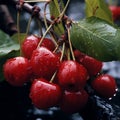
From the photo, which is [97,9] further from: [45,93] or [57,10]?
[45,93]

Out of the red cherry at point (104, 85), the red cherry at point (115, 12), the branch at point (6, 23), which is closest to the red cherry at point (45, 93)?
the red cherry at point (104, 85)

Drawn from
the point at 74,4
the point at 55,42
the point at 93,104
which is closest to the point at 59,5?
the point at 55,42

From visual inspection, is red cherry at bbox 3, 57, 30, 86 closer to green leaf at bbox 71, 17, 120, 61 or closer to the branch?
green leaf at bbox 71, 17, 120, 61

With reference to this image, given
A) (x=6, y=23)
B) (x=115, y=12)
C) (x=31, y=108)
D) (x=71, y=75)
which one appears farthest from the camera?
(x=115, y=12)

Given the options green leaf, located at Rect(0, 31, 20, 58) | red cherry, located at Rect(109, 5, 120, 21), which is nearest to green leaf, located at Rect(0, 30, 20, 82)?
green leaf, located at Rect(0, 31, 20, 58)

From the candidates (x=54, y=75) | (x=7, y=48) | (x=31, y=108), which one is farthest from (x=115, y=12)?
(x=54, y=75)

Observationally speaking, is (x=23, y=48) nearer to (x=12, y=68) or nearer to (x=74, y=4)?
(x=12, y=68)
